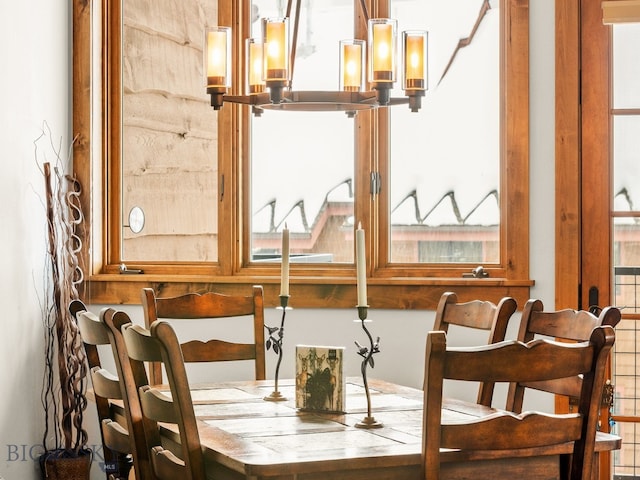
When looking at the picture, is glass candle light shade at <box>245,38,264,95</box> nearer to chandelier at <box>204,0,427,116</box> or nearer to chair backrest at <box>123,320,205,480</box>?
chandelier at <box>204,0,427,116</box>

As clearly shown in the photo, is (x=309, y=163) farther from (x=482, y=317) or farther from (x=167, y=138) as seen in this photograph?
(x=482, y=317)

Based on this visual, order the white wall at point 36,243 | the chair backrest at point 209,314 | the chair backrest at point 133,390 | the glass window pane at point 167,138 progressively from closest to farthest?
1. the chair backrest at point 133,390
2. the chair backrest at point 209,314
3. the white wall at point 36,243
4. the glass window pane at point 167,138

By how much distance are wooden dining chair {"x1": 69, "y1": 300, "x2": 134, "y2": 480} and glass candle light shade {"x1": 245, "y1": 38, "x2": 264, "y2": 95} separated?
0.82 m

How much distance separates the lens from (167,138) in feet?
14.6

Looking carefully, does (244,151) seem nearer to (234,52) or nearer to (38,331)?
(234,52)

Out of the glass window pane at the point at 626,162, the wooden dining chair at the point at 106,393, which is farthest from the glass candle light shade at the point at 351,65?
the glass window pane at the point at 626,162

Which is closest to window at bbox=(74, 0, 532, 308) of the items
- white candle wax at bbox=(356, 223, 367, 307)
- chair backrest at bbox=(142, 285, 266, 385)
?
chair backrest at bbox=(142, 285, 266, 385)

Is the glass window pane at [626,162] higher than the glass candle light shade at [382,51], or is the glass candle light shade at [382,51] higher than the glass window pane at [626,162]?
the glass candle light shade at [382,51]

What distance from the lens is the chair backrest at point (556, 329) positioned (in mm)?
2875

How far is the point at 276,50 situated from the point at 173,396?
997mm

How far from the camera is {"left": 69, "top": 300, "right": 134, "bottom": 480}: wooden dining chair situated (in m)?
2.61

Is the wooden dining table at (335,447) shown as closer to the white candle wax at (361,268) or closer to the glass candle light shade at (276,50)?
the white candle wax at (361,268)

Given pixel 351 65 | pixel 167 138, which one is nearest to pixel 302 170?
pixel 167 138

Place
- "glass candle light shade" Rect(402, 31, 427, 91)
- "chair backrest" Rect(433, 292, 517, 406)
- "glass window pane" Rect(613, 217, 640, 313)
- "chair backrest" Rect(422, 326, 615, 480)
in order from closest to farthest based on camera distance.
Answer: "chair backrest" Rect(422, 326, 615, 480) < "glass candle light shade" Rect(402, 31, 427, 91) < "chair backrest" Rect(433, 292, 517, 406) < "glass window pane" Rect(613, 217, 640, 313)
